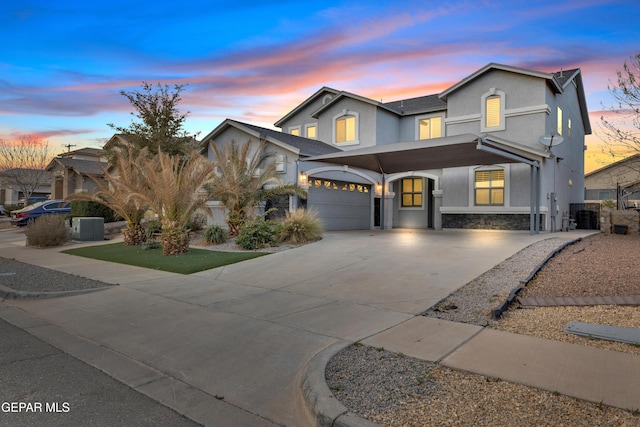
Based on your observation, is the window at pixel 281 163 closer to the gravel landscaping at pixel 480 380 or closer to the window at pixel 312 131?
the window at pixel 312 131

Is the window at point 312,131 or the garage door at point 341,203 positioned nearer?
the garage door at point 341,203

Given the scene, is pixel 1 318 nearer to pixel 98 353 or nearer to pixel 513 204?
pixel 98 353

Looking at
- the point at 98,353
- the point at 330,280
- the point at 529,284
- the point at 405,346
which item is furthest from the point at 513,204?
the point at 98,353

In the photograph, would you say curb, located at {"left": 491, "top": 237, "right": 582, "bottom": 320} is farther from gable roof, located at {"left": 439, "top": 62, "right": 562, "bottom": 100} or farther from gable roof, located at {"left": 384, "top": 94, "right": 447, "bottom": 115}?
gable roof, located at {"left": 384, "top": 94, "right": 447, "bottom": 115}

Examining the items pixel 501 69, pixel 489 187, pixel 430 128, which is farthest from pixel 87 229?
pixel 501 69

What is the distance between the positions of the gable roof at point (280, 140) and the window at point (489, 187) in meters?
7.32

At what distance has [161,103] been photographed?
25344 mm

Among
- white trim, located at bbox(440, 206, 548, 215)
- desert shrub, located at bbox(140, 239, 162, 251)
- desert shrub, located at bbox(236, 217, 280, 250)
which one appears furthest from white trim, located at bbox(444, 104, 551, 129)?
desert shrub, located at bbox(140, 239, 162, 251)

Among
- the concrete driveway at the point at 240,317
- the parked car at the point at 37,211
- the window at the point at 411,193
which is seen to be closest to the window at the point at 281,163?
the window at the point at 411,193

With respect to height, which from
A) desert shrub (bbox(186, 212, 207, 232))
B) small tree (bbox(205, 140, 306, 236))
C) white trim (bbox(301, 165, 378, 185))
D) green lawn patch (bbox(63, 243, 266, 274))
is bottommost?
green lawn patch (bbox(63, 243, 266, 274))

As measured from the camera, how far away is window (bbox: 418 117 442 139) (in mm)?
22344

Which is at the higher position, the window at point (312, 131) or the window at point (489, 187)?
the window at point (312, 131)

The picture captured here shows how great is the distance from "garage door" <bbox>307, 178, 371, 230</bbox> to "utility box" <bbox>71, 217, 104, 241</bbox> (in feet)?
29.6

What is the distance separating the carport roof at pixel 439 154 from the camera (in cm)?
1414
